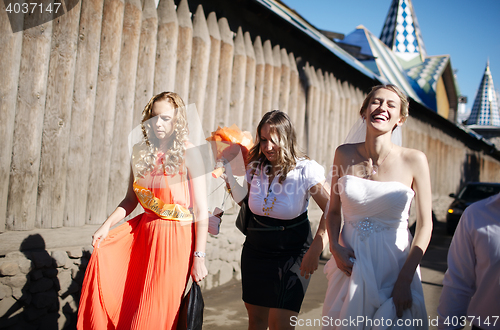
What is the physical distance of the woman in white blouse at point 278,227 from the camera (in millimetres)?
2475

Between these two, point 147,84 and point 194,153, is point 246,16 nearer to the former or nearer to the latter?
point 147,84

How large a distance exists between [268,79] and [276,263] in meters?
3.71

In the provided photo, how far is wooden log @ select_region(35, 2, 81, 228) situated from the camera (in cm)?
323

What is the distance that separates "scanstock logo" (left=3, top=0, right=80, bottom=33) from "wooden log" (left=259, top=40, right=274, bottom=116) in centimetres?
296

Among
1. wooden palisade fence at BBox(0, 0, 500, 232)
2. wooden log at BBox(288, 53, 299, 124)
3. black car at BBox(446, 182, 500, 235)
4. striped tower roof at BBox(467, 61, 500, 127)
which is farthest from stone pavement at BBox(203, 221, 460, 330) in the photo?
striped tower roof at BBox(467, 61, 500, 127)

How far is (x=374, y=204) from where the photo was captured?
6.80 ft

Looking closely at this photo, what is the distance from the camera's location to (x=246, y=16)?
5.48m

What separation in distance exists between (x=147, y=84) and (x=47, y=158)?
51.6 inches

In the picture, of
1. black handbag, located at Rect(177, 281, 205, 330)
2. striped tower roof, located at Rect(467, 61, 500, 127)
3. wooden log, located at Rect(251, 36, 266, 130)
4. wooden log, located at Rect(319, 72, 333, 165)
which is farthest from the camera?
striped tower roof, located at Rect(467, 61, 500, 127)

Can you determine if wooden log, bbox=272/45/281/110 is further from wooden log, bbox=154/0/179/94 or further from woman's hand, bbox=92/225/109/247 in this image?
woman's hand, bbox=92/225/109/247

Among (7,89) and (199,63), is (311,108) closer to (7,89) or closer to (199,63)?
(199,63)

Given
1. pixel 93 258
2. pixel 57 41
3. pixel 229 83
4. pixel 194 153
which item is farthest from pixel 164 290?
pixel 229 83

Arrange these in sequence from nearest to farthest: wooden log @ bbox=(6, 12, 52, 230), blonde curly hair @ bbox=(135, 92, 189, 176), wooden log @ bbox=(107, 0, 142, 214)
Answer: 1. blonde curly hair @ bbox=(135, 92, 189, 176)
2. wooden log @ bbox=(6, 12, 52, 230)
3. wooden log @ bbox=(107, 0, 142, 214)

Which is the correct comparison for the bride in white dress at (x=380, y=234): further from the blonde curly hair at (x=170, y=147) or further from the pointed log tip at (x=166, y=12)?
the pointed log tip at (x=166, y=12)
